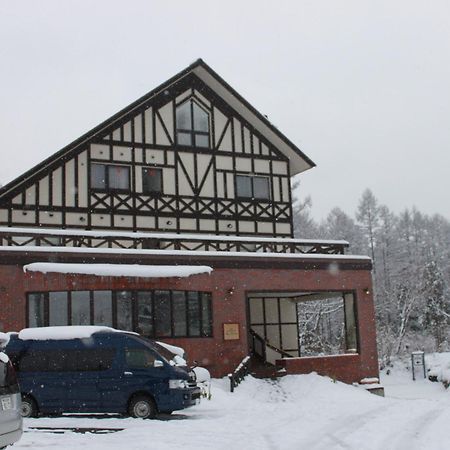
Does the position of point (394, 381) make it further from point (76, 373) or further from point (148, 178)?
point (76, 373)

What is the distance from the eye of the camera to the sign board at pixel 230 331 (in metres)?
23.3

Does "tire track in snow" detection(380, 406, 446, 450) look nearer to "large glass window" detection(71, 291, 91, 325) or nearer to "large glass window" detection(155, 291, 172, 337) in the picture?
"large glass window" detection(155, 291, 172, 337)

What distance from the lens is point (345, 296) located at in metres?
26.3

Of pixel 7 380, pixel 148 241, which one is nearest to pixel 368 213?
pixel 148 241

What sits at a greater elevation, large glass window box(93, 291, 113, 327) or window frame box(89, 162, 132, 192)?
window frame box(89, 162, 132, 192)

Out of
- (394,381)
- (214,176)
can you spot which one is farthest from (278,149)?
(394,381)

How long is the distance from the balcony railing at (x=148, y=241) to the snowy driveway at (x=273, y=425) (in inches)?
204

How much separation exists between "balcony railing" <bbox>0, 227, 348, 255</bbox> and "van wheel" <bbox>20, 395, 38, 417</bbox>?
7.21m

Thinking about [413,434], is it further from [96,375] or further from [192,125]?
[192,125]

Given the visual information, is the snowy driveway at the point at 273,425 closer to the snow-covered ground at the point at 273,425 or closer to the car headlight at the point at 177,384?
the snow-covered ground at the point at 273,425

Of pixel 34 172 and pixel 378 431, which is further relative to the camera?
pixel 34 172

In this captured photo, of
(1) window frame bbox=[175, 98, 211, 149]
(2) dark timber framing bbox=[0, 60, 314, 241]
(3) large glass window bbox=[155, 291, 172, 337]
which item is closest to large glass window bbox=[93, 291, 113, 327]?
(3) large glass window bbox=[155, 291, 172, 337]

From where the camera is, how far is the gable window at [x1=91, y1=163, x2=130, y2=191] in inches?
1054

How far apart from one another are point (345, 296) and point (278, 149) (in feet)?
26.0
